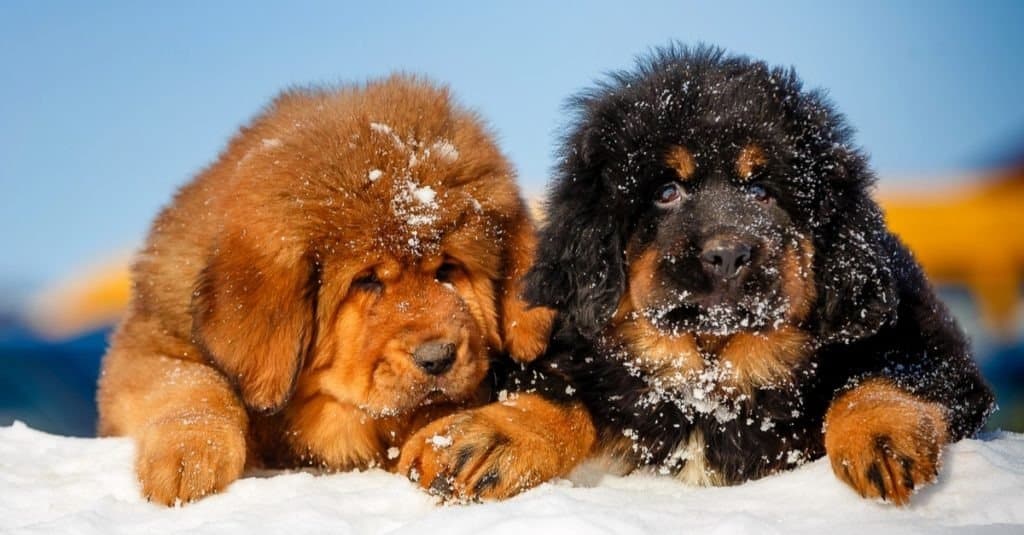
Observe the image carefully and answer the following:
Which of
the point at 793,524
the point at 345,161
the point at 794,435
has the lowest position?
the point at 793,524

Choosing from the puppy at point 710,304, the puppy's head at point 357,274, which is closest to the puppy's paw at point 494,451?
the puppy at point 710,304

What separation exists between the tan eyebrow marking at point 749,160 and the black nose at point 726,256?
0.28 meters

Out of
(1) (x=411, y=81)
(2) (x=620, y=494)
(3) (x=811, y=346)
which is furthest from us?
(1) (x=411, y=81)

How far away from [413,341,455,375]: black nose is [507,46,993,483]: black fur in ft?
0.98

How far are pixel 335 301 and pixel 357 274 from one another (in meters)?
0.10

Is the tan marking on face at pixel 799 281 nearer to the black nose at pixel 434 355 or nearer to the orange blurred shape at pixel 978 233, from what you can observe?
the black nose at pixel 434 355

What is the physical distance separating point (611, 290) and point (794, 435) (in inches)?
24.5

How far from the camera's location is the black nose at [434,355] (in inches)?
102

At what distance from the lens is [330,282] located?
2.74 meters

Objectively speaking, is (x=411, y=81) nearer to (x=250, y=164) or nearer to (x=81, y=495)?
(x=250, y=164)

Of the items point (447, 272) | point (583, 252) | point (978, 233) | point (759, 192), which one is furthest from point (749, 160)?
point (978, 233)

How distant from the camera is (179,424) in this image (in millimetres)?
2678

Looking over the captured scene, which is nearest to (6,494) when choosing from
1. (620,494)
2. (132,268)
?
(132,268)

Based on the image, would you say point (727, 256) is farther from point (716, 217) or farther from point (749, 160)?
point (749, 160)
